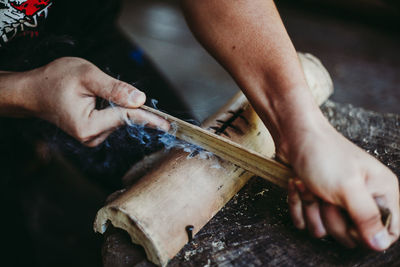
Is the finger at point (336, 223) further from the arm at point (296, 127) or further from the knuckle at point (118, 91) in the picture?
the knuckle at point (118, 91)

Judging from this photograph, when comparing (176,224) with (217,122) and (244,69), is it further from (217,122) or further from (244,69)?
(244,69)

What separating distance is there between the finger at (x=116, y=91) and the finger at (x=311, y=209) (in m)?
0.74

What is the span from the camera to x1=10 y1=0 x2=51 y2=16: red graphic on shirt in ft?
5.28

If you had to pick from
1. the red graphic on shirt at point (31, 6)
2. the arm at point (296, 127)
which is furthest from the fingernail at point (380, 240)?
the red graphic on shirt at point (31, 6)

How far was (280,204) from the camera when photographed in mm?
1397

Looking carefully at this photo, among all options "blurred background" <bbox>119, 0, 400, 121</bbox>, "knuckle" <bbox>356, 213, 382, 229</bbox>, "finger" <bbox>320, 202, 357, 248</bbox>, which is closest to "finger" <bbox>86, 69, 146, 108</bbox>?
"finger" <bbox>320, 202, 357, 248</bbox>

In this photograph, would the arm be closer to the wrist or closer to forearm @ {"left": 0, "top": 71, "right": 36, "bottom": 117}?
the wrist

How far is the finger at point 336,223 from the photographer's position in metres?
1.10

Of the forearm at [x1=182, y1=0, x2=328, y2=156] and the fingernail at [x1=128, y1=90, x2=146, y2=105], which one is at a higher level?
the forearm at [x1=182, y1=0, x2=328, y2=156]

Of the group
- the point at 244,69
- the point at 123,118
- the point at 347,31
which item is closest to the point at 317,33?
the point at 347,31

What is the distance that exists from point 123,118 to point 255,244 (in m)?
0.78

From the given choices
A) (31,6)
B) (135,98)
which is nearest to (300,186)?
(135,98)

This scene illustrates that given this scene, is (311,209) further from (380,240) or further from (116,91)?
(116,91)

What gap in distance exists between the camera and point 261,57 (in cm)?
143
